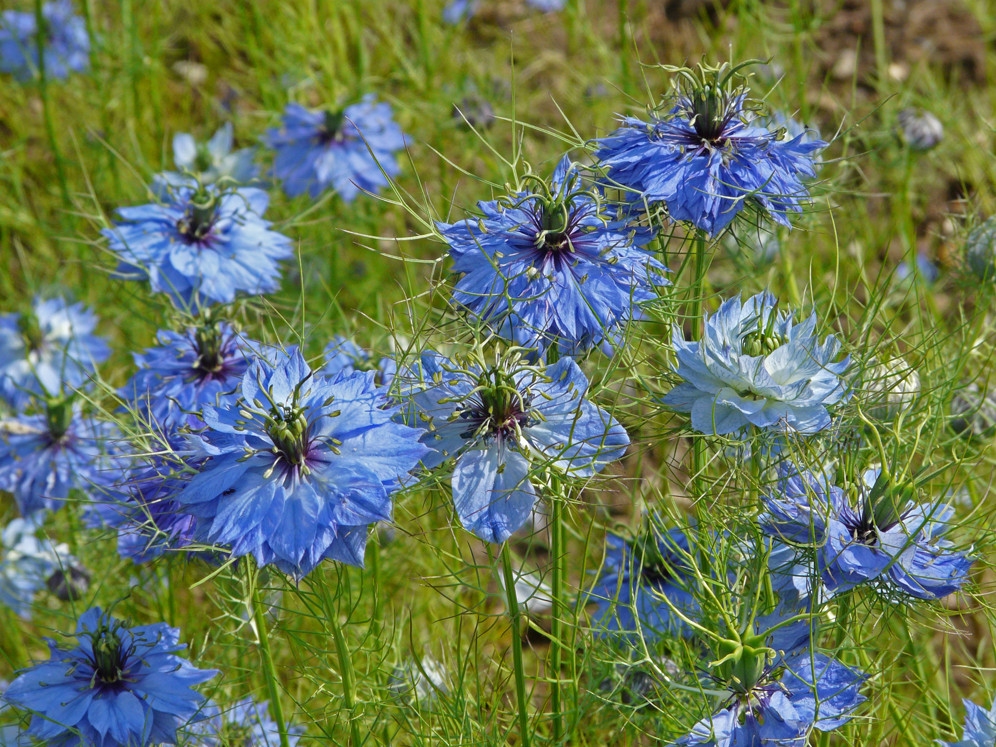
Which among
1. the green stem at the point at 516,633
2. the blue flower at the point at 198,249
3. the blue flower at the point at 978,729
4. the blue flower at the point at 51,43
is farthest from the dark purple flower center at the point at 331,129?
the blue flower at the point at 978,729

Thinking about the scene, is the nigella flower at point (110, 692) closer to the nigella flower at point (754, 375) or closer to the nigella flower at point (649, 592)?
the nigella flower at point (649, 592)

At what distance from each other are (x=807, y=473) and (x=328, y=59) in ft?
6.03

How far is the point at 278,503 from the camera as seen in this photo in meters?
1.02

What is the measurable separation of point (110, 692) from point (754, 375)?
84cm

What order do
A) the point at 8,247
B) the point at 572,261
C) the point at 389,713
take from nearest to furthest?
1. the point at 572,261
2. the point at 389,713
3. the point at 8,247

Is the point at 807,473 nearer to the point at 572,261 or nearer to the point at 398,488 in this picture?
the point at 572,261

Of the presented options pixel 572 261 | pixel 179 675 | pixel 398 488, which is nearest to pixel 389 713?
pixel 179 675

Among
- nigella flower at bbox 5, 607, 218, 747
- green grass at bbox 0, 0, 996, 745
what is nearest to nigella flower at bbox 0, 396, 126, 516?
green grass at bbox 0, 0, 996, 745

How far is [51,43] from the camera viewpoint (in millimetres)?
3191

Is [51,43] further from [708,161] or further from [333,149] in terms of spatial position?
[708,161]

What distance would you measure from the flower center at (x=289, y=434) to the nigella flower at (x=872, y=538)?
0.53 m

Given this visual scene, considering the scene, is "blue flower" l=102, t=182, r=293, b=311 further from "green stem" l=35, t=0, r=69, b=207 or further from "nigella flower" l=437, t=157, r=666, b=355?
"green stem" l=35, t=0, r=69, b=207

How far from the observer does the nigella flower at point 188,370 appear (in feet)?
4.88

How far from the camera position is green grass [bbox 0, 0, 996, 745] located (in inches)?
60.1
